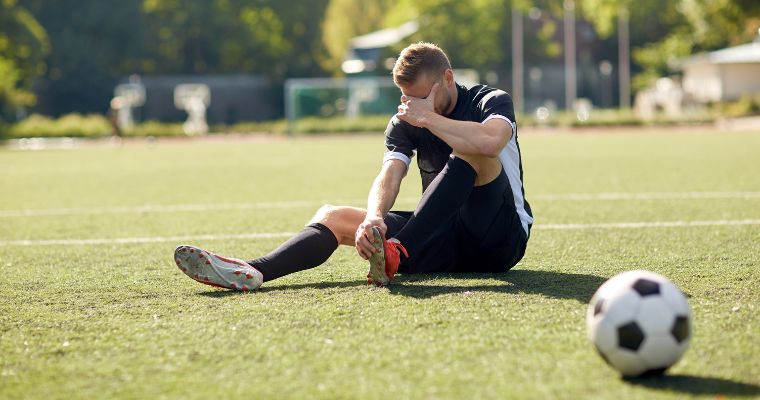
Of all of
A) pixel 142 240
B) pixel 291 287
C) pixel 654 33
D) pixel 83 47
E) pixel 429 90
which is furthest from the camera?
pixel 654 33

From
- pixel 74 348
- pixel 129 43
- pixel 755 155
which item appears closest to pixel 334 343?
pixel 74 348

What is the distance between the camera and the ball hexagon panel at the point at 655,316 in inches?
140

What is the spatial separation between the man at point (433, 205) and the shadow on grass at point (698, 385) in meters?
1.74

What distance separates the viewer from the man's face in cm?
517

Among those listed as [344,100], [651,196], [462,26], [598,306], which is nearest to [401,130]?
[598,306]

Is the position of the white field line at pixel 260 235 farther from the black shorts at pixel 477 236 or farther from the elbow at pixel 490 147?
the elbow at pixel 490 147

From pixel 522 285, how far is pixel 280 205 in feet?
20.4

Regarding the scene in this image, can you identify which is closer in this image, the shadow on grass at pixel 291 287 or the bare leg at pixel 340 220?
the shadow on grass at pixel 291 287

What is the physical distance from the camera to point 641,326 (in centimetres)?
356

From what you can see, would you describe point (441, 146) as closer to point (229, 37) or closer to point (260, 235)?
point (260, 235)

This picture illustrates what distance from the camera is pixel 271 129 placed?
44.9 metres

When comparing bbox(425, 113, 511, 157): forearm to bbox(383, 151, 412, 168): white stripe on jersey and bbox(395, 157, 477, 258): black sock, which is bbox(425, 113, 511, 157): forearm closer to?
bbox(395, 157, 477, 258): black sock

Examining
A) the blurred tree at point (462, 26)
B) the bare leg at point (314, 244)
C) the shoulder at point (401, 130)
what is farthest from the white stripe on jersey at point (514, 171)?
the blurred tree at point (462, 26)

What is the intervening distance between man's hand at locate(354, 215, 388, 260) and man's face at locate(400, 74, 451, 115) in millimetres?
652
